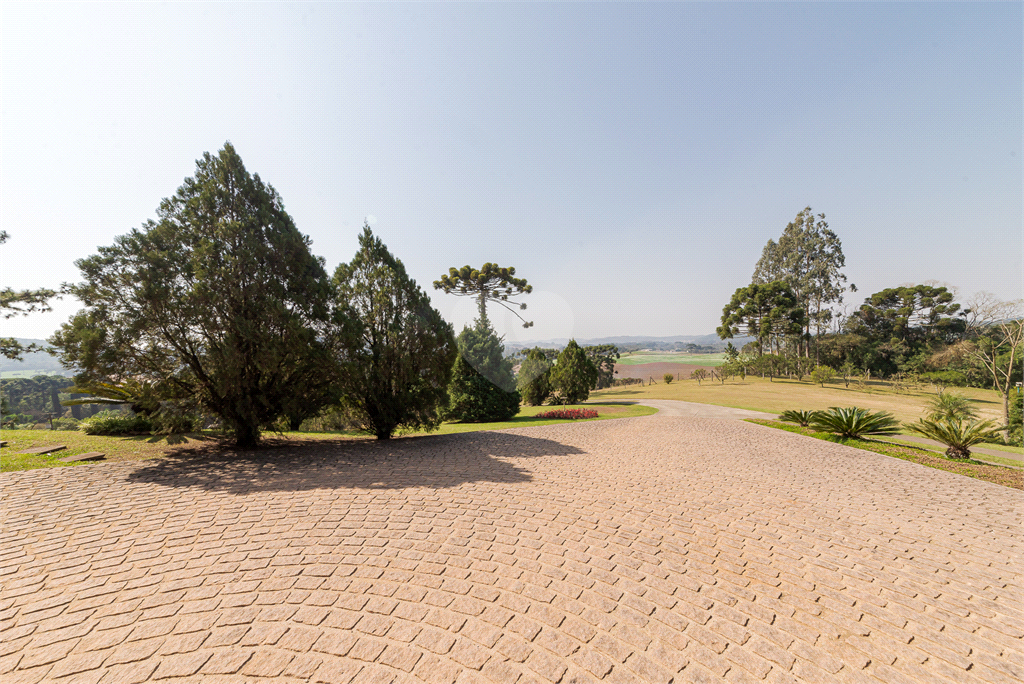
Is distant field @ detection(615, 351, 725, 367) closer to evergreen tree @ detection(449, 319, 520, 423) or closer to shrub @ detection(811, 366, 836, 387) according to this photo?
shrub @ detection(811, 366, 836, 387)

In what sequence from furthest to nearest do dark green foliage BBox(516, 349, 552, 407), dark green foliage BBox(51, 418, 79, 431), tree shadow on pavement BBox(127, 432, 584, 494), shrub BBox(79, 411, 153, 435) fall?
dark green foliage BBox(516, 349, 552, 407), dark green foliage BBox(51, 418, 79, 431), shrub BBox(79, 411, 153, 435), tree shadow on pavement BBox(127, 432, 584, 494)

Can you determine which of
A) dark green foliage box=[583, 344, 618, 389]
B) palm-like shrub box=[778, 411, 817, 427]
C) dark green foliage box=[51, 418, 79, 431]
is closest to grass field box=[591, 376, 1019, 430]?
→ palm-like shrub box=[778, 411, 817, 427]

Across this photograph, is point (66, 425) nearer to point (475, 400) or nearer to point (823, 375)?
point (475, 400)

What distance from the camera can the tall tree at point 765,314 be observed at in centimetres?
3784

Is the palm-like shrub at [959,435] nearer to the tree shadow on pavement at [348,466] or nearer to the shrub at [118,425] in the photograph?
the tree shadow on pavement at [348,466]

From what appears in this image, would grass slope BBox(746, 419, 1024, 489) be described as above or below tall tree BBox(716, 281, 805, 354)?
below

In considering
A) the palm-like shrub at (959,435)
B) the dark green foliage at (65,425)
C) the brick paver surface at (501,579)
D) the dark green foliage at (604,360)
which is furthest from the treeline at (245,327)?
the dark green foliage at (604,360)

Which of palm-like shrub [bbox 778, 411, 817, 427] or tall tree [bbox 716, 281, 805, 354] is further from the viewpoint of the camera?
tall tree [bbox 716, 281, 805, 354]

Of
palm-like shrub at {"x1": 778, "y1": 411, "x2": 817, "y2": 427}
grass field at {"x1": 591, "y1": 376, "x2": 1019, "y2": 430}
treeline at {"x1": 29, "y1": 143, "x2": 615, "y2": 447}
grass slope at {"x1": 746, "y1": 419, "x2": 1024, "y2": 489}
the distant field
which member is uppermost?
treeline at {"x1": 29, "y1": 143, "x2": 615, "y2": 447}

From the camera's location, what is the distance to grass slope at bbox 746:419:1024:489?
24.1 ft

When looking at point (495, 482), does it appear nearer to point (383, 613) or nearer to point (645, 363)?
point (383, 613)

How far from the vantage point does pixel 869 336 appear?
3741 centimetres

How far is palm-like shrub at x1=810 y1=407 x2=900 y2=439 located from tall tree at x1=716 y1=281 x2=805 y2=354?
31.2m

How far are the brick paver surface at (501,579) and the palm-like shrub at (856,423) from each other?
15.7ft
